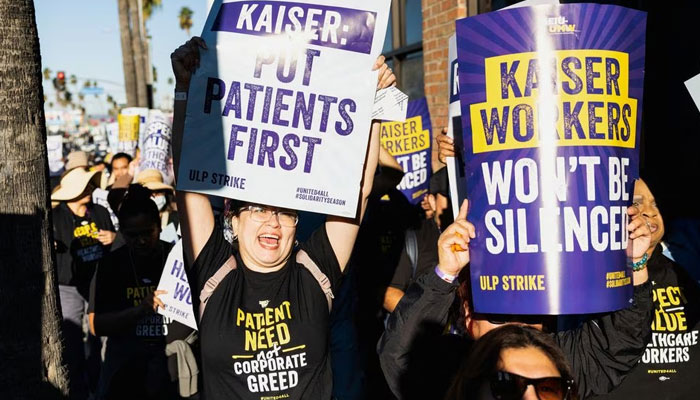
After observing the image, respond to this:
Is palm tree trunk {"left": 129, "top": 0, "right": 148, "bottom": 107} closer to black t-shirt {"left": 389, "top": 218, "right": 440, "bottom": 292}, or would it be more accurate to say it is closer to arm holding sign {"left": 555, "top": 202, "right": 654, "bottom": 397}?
black t-shirt {"left": 389, "top": 218, "right": 440, "bottom": 292}

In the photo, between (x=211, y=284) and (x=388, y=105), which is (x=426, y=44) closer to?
(x=388, y=105)

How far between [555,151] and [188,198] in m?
1.47

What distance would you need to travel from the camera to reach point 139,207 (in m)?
4.71

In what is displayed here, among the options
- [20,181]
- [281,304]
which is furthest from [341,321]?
[20,181]

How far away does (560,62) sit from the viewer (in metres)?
2.15

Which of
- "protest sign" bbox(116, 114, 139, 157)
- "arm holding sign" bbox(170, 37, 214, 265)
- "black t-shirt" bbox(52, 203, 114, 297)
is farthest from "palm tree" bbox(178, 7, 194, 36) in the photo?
"arm holding sign" bbox(170, 37, 214, 265)

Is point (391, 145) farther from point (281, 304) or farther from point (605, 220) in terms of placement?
point (605, 220)

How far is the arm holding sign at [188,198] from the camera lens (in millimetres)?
2711

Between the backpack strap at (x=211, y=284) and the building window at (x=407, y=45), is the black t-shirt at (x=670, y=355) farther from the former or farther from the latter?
the building window at (x=407, y=45)

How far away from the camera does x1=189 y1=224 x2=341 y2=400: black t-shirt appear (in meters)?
2.93

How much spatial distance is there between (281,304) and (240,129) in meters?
0.75

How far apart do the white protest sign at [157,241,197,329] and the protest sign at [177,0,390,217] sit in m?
1.45

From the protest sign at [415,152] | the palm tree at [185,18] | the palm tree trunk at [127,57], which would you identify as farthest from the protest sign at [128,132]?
the palm tree at [185,18]

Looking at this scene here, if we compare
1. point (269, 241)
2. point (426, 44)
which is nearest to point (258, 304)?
point (269, 241)
